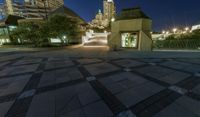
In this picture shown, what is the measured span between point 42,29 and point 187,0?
54.8 meters

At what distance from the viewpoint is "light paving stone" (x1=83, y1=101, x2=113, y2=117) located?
9.33 feet

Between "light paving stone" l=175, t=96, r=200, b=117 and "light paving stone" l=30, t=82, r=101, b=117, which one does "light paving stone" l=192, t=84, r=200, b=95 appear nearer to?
"light paving stone" l=175, t=96, r=200, b=117

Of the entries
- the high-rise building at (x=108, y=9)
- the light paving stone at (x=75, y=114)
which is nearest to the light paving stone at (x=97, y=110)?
the light paving stone at (x=75, y=114)

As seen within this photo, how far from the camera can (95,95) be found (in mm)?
3760

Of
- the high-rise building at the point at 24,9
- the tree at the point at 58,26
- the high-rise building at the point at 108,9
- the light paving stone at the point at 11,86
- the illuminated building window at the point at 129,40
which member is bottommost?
the light paving stone at the point at 11,86

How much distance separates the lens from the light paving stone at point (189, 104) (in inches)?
115

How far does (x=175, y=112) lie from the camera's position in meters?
2.88

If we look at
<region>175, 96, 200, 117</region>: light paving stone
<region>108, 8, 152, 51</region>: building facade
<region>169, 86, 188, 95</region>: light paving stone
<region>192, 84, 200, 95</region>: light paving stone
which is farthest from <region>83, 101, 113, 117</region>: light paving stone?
<region>108, 8, 152, 51</region>: building facade

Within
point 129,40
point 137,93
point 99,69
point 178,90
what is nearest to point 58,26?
point 129,40

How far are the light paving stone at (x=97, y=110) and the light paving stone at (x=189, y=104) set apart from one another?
2.10 metres

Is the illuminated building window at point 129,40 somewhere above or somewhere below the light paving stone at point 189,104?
above

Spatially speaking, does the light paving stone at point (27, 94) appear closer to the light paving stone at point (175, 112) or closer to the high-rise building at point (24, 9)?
the light paving stone at point (175, 112)

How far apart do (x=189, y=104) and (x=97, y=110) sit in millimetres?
2622

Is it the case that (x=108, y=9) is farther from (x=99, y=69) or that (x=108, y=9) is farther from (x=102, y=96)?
(x=102, y=96)
